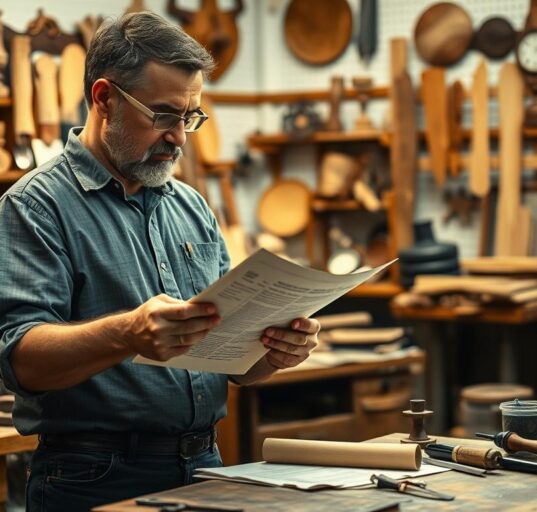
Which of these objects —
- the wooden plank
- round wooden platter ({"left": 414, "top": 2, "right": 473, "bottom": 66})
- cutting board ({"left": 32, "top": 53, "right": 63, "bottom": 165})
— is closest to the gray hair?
cutting board ({"left": 32, "top": 53, "right": 63, "bottom": 165})

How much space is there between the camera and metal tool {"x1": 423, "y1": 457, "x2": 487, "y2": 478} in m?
2.39

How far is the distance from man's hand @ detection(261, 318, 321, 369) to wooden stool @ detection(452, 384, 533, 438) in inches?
109

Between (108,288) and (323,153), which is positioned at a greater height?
(323,153)

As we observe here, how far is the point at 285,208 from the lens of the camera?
6.90 meters

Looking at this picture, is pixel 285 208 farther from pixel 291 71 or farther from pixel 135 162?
pixel 135 162

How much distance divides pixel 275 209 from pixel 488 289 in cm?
186

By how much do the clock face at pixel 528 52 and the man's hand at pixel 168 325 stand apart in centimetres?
432

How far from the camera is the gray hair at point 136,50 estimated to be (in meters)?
2.57

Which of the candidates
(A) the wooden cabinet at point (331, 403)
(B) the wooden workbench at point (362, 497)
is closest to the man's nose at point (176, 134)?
(B) the wooden workbench at point (362, 497)

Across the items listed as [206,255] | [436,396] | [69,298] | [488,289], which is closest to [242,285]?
[69,298]

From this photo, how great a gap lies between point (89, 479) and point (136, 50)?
964 millimetres

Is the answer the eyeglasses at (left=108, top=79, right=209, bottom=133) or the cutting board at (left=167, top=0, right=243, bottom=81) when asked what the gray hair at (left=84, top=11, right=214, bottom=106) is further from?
the cutting board at (left=167, top=0, right=243, bottom=81)

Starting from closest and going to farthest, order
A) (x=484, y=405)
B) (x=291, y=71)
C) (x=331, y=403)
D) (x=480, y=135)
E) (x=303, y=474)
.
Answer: (x=303, y=474), (x=331, y=403), (x=484, y=405), (x=480, y=135), (x=291, y=71)

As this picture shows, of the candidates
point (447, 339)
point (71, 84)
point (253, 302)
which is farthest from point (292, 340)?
point (447, 339)
